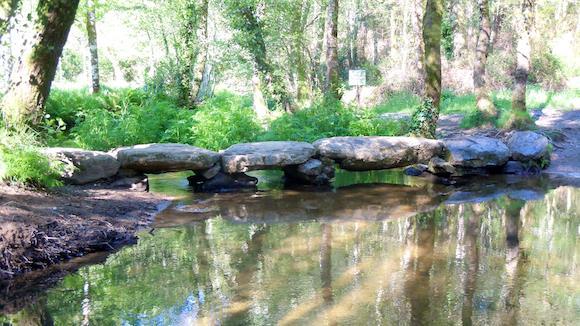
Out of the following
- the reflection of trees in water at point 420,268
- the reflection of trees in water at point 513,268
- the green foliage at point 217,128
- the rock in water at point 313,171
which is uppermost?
the green foliage at point 217,128

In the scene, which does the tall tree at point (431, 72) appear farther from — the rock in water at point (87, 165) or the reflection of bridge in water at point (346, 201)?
the rock in water at point (87, 165)

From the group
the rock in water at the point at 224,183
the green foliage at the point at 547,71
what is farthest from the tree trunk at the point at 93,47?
the green foliage at the point at 547,71

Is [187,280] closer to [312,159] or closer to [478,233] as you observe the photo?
[478,233]

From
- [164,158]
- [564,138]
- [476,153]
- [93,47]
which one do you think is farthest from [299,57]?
[164,158]

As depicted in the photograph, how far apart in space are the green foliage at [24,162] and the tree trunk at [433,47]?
27.0 ft

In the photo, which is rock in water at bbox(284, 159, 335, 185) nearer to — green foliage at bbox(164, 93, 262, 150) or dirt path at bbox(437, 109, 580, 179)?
green foliage at bbox(164, 93, 262, 150)

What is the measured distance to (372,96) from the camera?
2473 centimetres

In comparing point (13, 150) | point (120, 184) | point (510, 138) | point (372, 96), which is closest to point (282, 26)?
point (372, 96)

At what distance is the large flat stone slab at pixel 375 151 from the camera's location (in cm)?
1091

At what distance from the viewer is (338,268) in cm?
594

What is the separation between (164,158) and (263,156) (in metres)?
1.80

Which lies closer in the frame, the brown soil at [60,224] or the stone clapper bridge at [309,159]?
the brown soil at [60,224]

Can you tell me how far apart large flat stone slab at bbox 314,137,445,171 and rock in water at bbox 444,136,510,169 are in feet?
1.54

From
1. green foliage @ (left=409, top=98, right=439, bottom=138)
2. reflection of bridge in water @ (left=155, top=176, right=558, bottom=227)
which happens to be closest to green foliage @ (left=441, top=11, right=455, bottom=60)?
green foliage @ (left=409, top=98, right=439, bottom=138)
